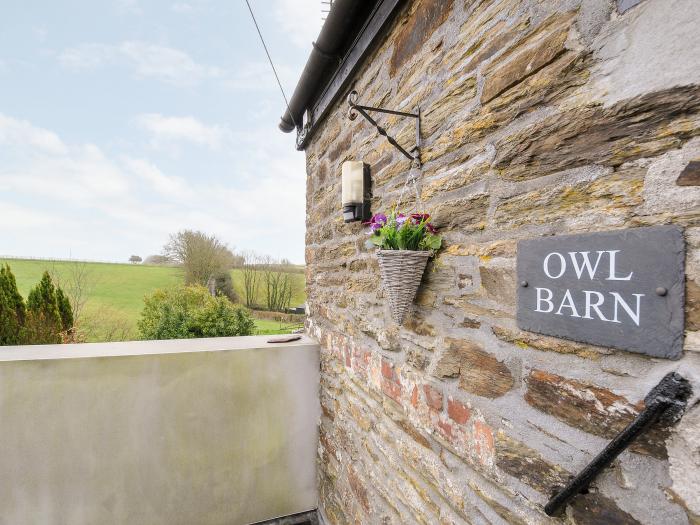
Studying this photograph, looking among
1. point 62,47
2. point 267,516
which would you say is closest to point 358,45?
point 267,516

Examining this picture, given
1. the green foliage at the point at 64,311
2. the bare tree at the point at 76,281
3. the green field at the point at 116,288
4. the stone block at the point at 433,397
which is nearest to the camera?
the stone block at the point at 433,397

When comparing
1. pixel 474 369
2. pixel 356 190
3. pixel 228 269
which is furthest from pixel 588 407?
pixel 228 269

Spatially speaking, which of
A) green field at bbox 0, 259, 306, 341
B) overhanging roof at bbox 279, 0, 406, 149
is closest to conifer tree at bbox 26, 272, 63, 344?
green field at bbox 0, 259, 306, 341

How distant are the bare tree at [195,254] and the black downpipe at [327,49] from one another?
1189cm

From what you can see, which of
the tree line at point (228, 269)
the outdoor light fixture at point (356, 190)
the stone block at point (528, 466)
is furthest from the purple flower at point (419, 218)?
the tree line at point (228, 269)

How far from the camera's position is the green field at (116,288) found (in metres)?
10.9

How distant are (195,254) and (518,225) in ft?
45.7

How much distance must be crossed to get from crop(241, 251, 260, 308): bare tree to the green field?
21 centimetres

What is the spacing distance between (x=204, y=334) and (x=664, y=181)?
29.9 feet

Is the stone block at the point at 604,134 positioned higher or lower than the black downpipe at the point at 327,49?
lower

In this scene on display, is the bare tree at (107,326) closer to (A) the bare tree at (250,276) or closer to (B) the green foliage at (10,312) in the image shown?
(B) the green foliage at (10,312)

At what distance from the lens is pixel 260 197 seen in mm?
17484

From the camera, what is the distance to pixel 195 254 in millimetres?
13109

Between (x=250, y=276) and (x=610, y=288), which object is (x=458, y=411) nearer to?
(x=610, y=288)
